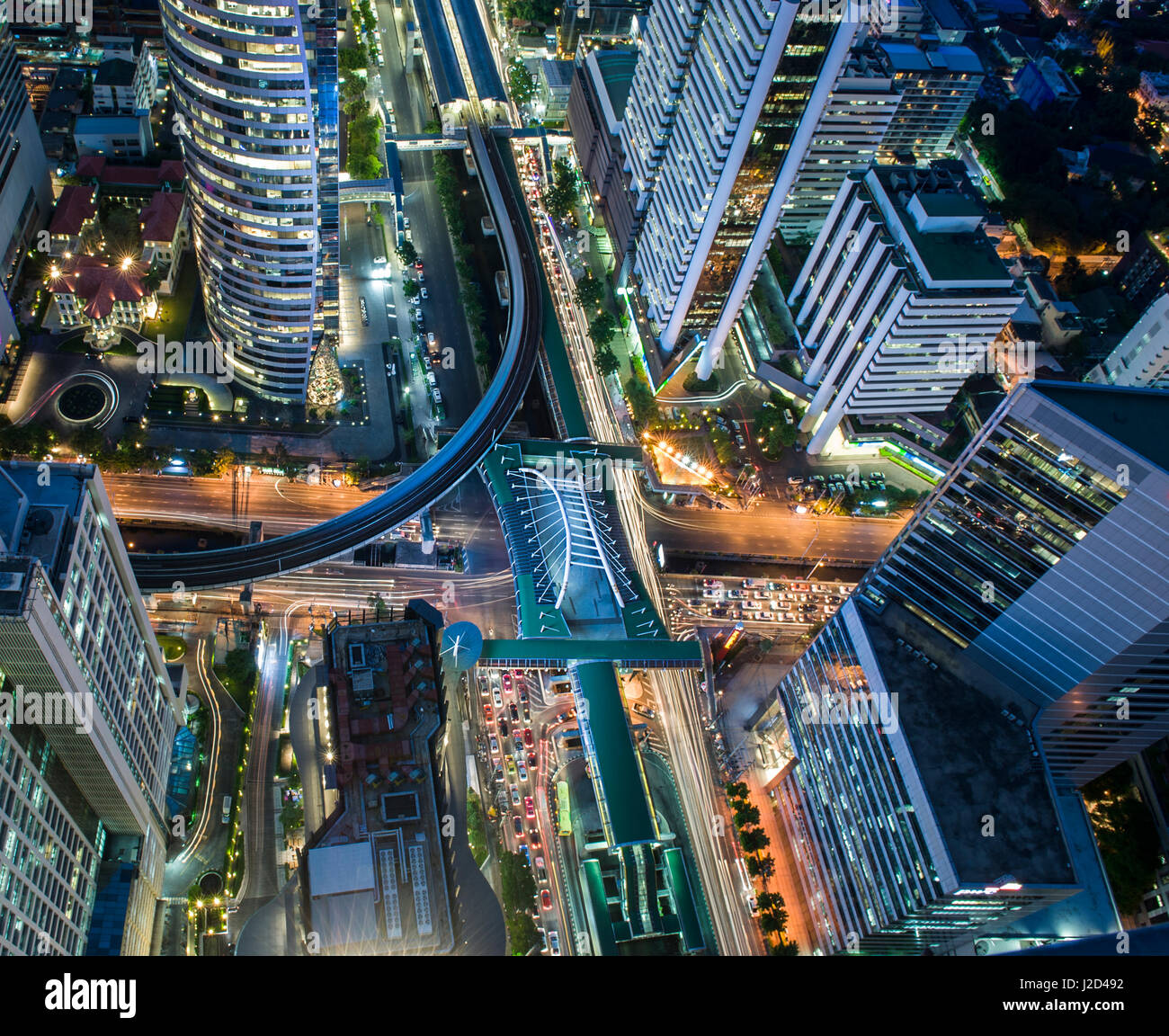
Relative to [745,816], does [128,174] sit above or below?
above

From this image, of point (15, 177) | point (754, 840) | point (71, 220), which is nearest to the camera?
point (754, 840)

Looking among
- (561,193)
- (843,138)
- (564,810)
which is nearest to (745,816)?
(564,810)

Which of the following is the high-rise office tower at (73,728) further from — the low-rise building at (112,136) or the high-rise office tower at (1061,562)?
the low-rise building at (112,136)

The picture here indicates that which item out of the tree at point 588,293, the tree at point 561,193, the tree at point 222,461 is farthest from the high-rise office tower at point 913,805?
the tree at point 561,193

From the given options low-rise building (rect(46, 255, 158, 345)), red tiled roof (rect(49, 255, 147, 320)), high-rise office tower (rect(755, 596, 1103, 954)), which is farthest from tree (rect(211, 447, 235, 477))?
high-rise office tower (rect(755, 596, 1103, 954))

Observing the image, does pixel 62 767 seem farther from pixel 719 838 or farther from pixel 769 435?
pixel 769 435

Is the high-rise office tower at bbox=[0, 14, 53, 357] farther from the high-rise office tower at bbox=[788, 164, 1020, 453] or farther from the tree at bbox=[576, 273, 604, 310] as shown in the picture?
the high-rise office tower at bbox=[788, 164, 1020, 453]

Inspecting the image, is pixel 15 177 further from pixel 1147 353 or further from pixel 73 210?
pixel 1147 353
